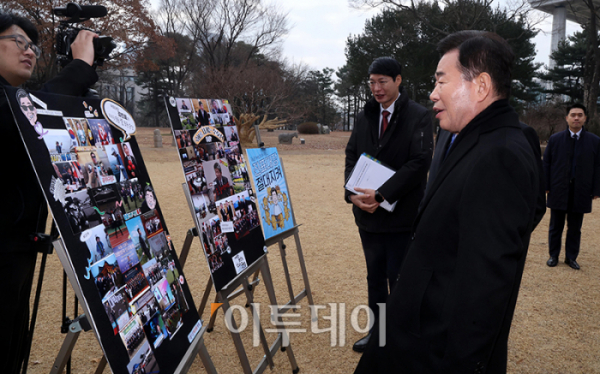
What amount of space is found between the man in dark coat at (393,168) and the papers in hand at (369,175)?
48 mm

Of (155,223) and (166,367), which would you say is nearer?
(166,367)

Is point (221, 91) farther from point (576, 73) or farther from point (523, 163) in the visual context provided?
point (576, 73)

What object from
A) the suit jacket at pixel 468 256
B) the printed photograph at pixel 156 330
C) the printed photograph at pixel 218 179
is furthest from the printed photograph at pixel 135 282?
the suit jacket at pixel 468 256

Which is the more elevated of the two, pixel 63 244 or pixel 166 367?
pixel 63 244

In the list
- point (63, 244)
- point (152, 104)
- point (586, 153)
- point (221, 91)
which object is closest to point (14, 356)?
point (63, 244)

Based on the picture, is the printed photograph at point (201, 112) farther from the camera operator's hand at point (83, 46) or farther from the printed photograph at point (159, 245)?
the printed photograph at point (159, 245)

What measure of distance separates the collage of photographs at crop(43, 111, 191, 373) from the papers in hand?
150cm

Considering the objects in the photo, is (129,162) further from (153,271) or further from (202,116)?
(202,116)

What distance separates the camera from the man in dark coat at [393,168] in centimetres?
269

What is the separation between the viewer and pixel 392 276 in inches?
107

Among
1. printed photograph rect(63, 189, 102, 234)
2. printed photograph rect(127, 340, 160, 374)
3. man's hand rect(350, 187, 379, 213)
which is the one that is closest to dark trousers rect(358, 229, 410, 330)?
man's hand rect(350, 187, 379, 213)

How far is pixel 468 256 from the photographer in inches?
47.6

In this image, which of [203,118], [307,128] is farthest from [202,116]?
[307,128]

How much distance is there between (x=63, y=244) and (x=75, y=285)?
0.14m
